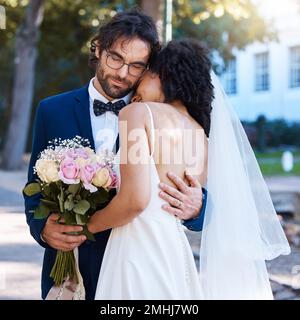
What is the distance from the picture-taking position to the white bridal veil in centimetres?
299

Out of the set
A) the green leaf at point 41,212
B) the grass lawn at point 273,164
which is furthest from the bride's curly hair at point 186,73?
the grass lawn at point 273,164

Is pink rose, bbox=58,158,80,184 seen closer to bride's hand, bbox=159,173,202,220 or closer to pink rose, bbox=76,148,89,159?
pink rose, bbox=76,148,89,159

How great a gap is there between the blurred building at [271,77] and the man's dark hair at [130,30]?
26.3m

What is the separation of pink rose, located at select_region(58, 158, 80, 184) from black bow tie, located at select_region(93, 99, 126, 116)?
1.56ft

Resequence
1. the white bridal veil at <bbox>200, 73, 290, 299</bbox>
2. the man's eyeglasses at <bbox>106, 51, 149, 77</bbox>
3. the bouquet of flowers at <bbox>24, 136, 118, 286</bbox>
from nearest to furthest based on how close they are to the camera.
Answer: the bouquet of flowers at <bbox>24, 136, 118, 286</bbox> → the man's eyeglasses at <bbox>106, 51, 149, 77</bbox> → the white bridal veil at <bbox>200, 73, 290, 299</bbox>

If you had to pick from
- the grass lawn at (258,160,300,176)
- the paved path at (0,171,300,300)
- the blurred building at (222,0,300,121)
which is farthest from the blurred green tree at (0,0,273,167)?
the paved path at (0,171,300,300)

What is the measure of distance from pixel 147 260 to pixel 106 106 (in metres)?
0.81

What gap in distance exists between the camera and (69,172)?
2.52m

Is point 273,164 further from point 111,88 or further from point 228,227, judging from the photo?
point 111,88

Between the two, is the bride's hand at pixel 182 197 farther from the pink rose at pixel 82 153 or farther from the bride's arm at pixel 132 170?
the pink rose at pixel 82 153

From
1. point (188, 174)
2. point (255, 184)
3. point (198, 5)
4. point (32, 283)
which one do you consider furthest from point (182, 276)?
point (198, 5)

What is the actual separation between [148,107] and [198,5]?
49.4 feet
